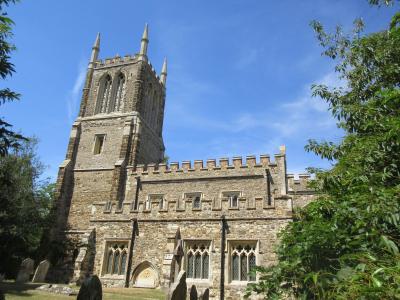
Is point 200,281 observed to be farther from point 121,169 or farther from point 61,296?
point 121,169

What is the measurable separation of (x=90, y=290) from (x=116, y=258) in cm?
1046

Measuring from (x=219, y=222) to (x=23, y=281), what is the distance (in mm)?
9830

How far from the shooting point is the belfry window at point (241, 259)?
48.3ft

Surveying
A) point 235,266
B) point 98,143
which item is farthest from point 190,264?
point 98,143

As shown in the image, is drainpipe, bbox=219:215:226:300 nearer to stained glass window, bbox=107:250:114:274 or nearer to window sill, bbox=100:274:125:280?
window sill, bbox=100:274:125:280

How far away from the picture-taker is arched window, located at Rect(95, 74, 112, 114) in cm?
2839

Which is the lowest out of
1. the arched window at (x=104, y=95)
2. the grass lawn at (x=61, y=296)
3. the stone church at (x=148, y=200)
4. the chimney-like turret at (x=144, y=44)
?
the grass lawn at (x=61, y=296)

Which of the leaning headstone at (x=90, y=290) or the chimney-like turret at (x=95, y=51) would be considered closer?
the leaning headstone at (x=90, y=290)

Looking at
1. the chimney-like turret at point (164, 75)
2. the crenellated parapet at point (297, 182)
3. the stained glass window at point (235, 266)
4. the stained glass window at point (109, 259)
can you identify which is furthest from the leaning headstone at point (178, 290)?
the chimney-like turret at point (164, 75)

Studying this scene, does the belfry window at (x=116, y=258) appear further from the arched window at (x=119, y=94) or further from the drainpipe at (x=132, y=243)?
the arched window at (x=119, y=94)

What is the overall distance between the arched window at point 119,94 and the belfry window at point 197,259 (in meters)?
15.8

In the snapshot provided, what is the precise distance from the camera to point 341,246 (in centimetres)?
543

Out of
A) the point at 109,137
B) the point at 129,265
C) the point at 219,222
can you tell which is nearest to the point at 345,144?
the point at 219,222

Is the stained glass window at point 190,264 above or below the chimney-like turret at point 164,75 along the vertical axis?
below
